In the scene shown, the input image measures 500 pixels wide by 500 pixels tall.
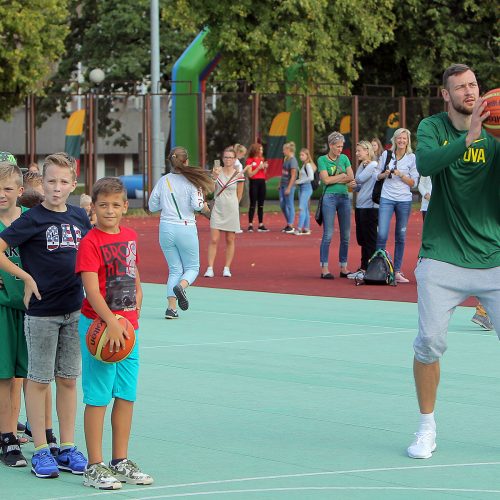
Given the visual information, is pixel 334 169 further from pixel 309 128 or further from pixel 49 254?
pixel 309 128

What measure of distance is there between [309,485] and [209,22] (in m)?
34.7

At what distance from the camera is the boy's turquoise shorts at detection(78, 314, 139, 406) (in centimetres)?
686

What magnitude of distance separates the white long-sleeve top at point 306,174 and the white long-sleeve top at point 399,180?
10151mm

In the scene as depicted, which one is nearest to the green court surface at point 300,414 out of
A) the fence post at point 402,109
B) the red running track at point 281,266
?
the red running track at point 281,266

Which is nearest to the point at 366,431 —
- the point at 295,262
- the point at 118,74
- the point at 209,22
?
the point at 295,262

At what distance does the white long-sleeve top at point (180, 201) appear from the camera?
14.6 meters

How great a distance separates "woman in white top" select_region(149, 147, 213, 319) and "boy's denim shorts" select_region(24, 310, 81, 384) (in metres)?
7.13

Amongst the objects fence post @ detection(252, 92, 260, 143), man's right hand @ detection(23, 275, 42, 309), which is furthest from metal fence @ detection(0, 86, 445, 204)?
man's right hand @ detection(23, 275, 42, 309)

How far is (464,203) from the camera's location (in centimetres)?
755

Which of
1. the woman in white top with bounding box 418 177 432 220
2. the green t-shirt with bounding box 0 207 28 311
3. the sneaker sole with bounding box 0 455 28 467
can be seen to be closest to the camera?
the sneaker sole with bounding box 0 455 28 467

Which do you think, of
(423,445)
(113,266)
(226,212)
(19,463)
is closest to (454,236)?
(423,445)

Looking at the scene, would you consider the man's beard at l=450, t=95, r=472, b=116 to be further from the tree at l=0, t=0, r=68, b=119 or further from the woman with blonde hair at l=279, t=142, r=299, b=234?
the tree at l=0, t=0, r=68, b=119

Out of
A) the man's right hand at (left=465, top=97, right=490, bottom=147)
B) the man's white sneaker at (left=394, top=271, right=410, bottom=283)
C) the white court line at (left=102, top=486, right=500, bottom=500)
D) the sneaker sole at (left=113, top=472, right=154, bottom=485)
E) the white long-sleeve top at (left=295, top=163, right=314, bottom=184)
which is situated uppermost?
the man's right hand at (left=465, top=97, right=490, bottom=147)

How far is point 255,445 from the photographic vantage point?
7781mm
